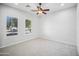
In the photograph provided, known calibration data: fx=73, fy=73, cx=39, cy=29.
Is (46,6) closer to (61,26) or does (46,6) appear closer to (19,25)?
(61,26)

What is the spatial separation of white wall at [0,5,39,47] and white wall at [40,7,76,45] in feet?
0.80

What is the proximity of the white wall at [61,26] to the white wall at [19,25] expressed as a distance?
0.24 meters

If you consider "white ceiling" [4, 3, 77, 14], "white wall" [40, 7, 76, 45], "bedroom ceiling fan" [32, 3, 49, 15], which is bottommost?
"white wall" [40, 7, 76, 45]

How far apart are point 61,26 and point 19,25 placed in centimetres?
120

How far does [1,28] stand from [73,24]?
1.90 meters

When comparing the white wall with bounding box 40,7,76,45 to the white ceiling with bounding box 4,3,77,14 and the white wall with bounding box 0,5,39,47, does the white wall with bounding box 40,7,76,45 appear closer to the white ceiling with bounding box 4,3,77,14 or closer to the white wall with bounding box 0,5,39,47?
the white ceiling with bounding box 4,3,77,14

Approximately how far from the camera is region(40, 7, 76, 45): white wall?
194cm

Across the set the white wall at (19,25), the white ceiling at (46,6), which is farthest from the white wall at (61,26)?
the white wall at (19,25)

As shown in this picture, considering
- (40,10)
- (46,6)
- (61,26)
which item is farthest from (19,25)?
(61,26)

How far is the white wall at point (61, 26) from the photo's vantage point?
1.94 meters

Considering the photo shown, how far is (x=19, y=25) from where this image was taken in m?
2.10

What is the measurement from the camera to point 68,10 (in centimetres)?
197

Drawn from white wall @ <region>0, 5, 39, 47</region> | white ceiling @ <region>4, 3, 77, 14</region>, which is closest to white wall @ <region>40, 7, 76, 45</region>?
white ceiling @ <region>4, 3, 77, 14</region>

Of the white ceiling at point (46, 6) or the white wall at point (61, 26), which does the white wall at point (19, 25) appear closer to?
the white ceiling at point (46, 6)
